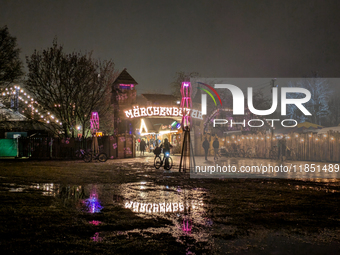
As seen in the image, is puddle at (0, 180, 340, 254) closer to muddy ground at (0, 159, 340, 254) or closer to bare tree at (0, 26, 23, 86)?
muddy ground at (0, 159, 340, 254)

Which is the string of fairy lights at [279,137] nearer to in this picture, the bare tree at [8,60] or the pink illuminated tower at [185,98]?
the pink illuminated tower at [185,98]

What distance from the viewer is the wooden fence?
69.5ft

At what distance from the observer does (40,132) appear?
3894 cm

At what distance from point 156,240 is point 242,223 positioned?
6.25 ft

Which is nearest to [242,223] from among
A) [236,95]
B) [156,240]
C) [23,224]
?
[156,240]

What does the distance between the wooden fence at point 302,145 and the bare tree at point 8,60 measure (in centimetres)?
2288

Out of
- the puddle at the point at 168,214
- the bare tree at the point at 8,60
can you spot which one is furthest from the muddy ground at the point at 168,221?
the bare tree at the point at 8,60

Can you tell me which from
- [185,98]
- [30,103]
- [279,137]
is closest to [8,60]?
[30,103]

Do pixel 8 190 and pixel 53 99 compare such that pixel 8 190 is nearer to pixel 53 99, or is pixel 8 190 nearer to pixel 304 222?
pixel 304 222

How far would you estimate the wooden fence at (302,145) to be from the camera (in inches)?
834

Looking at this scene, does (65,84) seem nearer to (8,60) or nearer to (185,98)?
(8,60)

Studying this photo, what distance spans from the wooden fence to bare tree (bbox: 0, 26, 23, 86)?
22.9 m

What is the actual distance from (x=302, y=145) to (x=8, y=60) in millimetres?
27485

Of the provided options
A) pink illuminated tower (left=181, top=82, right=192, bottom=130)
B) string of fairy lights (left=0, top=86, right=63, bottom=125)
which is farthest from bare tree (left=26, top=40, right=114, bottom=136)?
pink illuminated tower (left=181, top=82, right=192, bottom=130)
